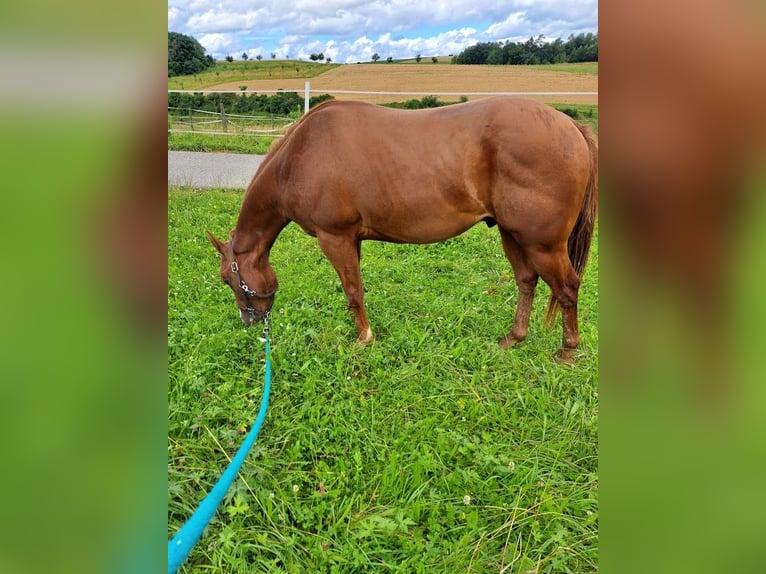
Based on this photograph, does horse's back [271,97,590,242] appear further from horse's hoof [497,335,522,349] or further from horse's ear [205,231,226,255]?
horse's hoof [497,335,522,349]

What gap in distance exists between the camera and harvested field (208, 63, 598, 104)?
12477mm

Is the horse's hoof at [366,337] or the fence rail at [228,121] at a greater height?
the fence rail at [228,121]

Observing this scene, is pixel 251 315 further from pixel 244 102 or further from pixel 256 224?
pixel 244 102

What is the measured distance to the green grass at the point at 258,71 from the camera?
54.0 ft

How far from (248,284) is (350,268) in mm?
829

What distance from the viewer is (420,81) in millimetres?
15047

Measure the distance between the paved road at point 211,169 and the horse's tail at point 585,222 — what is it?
706 cm

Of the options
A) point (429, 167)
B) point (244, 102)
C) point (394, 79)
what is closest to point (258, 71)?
point (244, 102)

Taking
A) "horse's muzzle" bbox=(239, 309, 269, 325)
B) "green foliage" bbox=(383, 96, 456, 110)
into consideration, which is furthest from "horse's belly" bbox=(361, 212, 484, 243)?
"green foliage" bbox=(383, 96, 456, 110)

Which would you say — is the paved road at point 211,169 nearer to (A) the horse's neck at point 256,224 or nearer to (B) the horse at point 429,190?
(A) the horse's neck at point 256,224

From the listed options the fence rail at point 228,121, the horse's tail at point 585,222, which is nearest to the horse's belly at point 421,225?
the horse's tail at point 585,222
